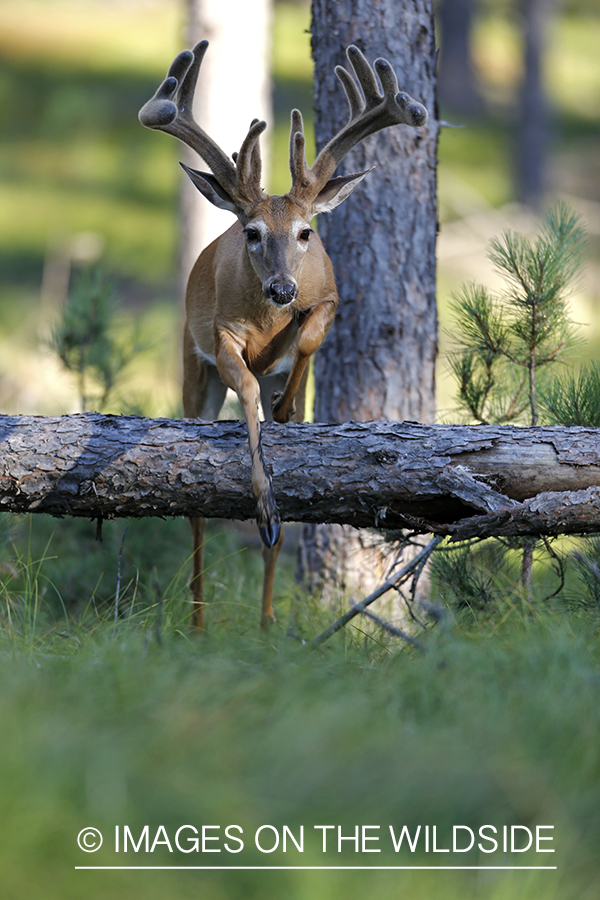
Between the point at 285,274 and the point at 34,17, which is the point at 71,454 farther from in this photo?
the point at 34,17

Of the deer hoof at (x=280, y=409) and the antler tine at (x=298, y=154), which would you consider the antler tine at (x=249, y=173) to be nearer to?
the antler tine at (x=298, y=154)

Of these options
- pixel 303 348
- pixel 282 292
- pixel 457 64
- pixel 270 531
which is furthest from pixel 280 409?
pixel 457 64

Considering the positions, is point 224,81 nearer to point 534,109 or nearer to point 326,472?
point 326,472

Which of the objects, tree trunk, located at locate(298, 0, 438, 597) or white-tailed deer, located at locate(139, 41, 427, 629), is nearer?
white-tailed deer, located at locate(139, 41, 427, 629)

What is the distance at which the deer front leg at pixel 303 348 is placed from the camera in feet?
11.7

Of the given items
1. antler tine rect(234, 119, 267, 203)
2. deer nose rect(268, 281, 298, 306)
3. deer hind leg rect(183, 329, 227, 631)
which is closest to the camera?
deer nose rect(268, 281, 298, 306)

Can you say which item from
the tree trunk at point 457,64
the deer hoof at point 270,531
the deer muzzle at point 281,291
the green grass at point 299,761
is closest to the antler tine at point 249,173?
the deer muzzle at point 281,291

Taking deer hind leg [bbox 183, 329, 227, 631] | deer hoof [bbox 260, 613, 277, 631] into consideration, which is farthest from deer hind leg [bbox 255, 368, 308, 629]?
deer hind leg [bbox 183, 329, 227, 631]

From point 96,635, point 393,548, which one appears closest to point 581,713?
point 393,548

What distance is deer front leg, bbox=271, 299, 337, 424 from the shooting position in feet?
11.7

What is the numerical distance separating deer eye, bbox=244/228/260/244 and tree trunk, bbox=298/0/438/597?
60cm

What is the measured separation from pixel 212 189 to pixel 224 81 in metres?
3.16

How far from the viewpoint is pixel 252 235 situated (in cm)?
374

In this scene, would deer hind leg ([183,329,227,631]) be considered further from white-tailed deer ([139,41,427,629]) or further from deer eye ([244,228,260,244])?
deer eye ([244,228,260,244])
